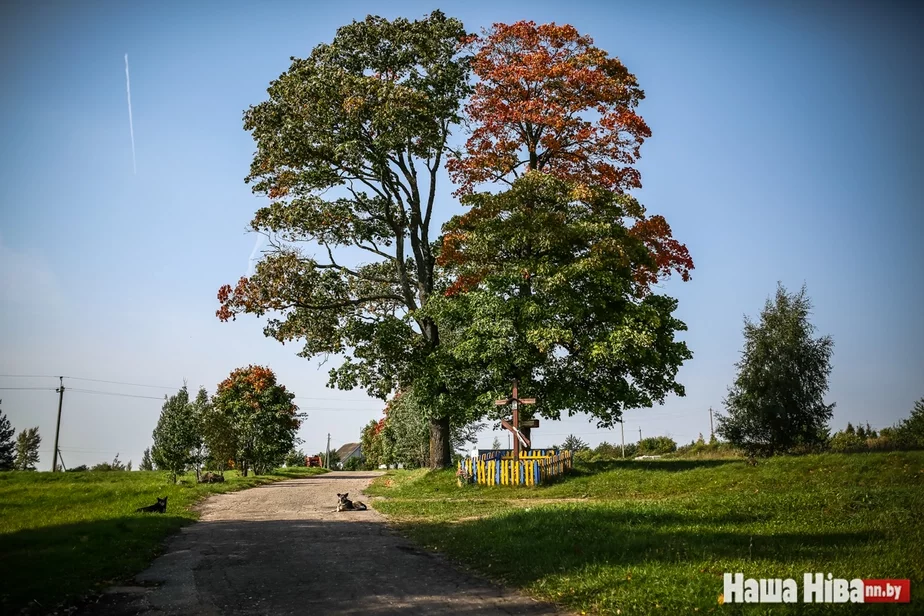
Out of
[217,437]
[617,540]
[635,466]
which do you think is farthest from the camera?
[217,437]

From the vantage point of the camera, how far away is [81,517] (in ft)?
56.9

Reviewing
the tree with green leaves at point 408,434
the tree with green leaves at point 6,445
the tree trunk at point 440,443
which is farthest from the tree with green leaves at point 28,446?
the tree trunk at point 440,443

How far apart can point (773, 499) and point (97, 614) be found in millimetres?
14573

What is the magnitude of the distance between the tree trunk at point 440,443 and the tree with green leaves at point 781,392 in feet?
43.8

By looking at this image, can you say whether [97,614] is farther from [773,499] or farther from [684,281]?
[684,281]

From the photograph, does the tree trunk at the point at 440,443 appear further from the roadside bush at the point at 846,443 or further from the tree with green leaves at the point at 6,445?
the tree with green leaves at the point at 6,445

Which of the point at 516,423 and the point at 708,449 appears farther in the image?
the point at 708,449

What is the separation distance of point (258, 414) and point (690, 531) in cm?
3349

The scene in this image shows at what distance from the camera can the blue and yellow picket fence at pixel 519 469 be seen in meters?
23.7

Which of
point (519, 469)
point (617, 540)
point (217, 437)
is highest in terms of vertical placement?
point (217, 437)

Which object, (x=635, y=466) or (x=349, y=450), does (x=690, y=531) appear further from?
(x=349, y=450)

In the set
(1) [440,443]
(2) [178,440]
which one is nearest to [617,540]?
(1) [440,443]

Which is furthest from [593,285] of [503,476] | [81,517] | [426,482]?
[81,517]

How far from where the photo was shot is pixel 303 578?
10.4 m
